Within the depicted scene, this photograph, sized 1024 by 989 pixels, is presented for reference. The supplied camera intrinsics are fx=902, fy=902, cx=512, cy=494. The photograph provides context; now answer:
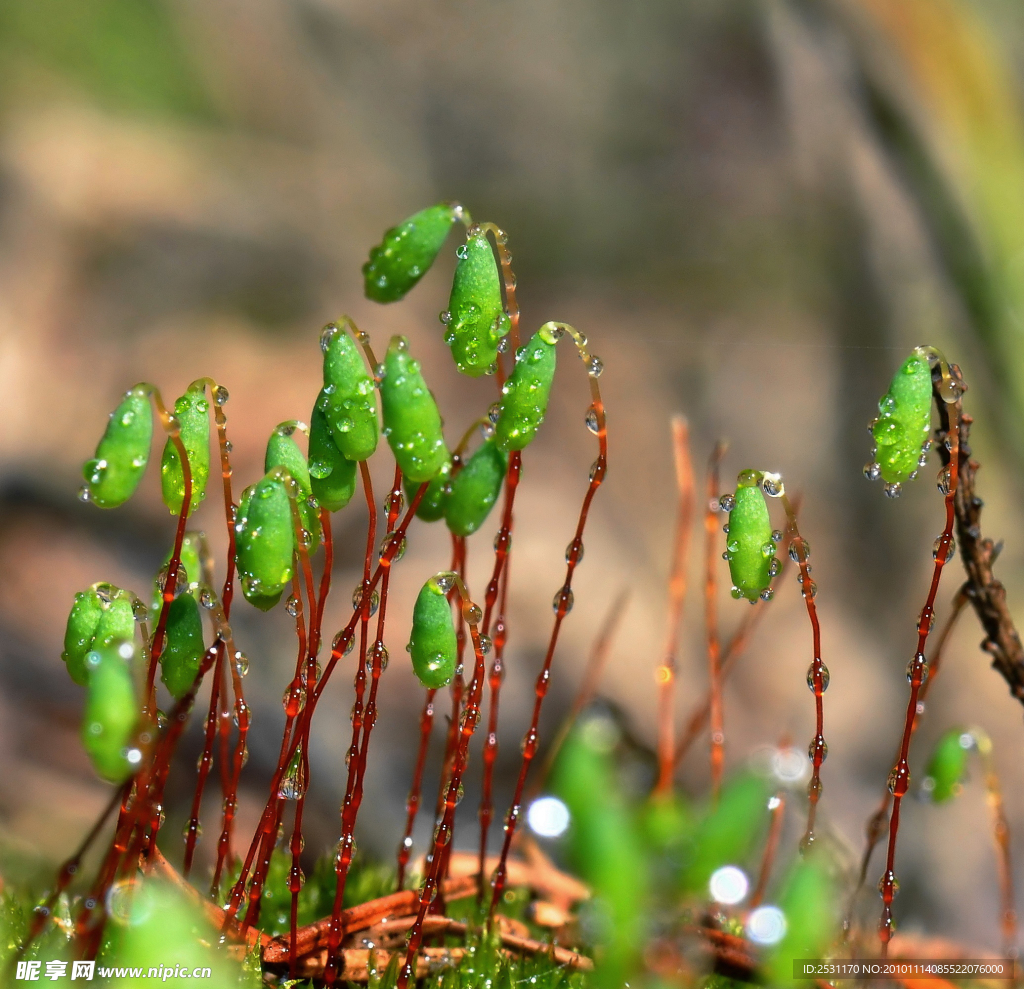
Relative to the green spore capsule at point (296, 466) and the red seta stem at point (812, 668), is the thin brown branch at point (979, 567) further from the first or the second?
the green spore capsule at point (296, 466)

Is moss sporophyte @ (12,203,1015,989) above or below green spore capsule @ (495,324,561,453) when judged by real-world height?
below

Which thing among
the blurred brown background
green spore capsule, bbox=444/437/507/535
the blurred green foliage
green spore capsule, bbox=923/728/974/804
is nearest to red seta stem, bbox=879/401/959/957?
green spore capsule, bbox=923/728/974/804

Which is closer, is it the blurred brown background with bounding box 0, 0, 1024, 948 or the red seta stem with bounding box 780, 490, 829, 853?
the red seta stem with bounding box 780, 490, 829, 853

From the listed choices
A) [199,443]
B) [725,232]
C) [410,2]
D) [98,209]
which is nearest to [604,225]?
[725,232]

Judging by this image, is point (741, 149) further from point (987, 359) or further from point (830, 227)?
point (987, 359)

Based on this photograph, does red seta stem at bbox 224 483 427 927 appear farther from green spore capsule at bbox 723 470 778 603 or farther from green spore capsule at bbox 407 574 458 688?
green spore capsule at bbox 723 470 778 603

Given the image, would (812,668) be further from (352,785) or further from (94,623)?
(94,623)
